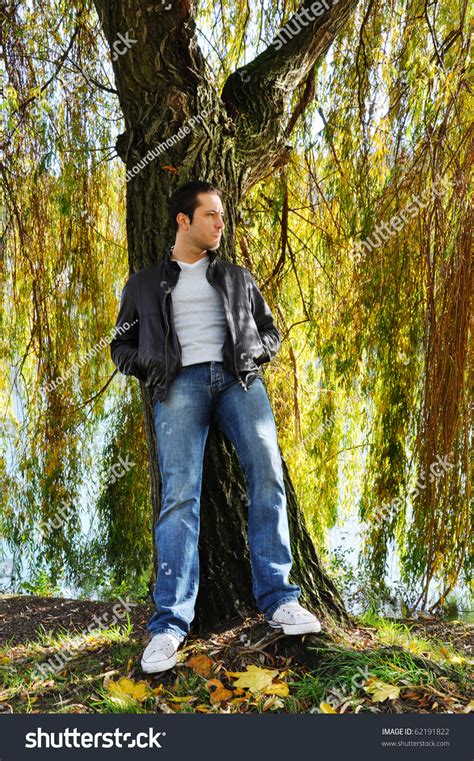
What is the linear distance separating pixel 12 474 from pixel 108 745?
318 centimetres

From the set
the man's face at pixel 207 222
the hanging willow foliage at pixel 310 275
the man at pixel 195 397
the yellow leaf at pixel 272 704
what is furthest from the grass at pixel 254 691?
the man's face at pixel 207 222

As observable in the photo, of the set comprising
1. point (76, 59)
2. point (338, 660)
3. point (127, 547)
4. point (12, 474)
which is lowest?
point (338, 660)

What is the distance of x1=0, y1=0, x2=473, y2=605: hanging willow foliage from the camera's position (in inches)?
166

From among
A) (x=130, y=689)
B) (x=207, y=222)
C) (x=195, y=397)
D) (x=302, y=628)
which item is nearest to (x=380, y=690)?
(x=302, y=628)

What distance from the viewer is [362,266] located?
4922 mm

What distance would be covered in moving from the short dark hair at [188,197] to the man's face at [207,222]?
0.06 feet

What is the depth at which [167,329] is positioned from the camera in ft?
9.90

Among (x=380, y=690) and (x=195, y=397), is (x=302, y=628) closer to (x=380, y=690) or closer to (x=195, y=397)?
(x=380, y=690)

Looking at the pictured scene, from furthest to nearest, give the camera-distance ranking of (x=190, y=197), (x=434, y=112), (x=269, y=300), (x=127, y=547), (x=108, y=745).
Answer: (x=127, y=547) → (x=269, y=300) → (x=434, y=112) → (x=190, y=197) → (x=108, y=745)

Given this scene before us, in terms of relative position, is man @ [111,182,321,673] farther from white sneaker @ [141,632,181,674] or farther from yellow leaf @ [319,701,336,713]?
yellow leaf @ [319,701,336,713]

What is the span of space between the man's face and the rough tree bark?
0.27 meters

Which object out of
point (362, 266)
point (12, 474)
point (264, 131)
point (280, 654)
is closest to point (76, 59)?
point (264, 131)

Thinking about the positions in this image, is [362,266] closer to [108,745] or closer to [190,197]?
[190,197]

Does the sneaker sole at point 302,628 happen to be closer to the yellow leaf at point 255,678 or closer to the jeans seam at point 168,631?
the yellow leaf at point 255,678
